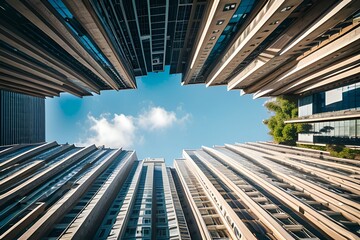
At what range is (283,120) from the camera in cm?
5259

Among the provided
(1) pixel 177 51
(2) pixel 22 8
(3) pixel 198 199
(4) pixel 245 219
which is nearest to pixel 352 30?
(1) pixel 177 51

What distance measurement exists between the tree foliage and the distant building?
2.94 metres

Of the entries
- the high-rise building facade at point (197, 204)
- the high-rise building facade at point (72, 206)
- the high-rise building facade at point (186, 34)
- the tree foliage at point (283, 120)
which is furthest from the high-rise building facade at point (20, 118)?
the tree foliage at point (283, 120)

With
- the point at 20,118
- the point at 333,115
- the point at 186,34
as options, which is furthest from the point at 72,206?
the point at 20,118

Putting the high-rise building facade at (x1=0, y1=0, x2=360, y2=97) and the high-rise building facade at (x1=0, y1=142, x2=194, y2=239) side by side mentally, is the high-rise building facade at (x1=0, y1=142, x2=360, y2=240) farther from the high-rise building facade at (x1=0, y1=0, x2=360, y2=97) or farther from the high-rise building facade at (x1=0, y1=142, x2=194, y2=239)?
the high-rise building facade at (x1=0, y1=0, x2=360, y2=97)

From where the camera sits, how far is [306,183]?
106 feet

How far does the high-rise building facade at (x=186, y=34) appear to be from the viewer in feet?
64.1

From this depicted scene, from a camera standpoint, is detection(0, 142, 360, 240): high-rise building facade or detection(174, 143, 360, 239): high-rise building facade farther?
detection(174, 143, 360, 239): high-rise building facade

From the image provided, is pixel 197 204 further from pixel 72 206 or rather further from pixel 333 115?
pixel 333 115

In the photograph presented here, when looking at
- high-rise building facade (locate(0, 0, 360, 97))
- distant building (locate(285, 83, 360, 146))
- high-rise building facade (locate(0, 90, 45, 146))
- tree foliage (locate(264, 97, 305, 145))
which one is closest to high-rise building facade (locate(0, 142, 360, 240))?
distant building (locate(285, 83, 360, 146))

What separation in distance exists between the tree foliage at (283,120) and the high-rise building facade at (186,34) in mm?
13262

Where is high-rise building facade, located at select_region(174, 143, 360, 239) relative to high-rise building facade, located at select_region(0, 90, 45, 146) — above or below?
below

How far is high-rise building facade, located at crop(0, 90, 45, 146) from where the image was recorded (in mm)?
72375

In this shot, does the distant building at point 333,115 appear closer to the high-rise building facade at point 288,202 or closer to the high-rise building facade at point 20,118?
the high-rise building facade at point 288,202
